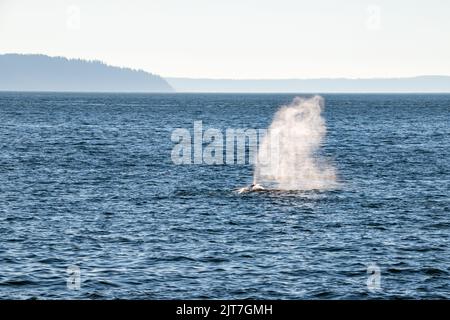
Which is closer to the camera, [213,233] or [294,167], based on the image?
[213,233]

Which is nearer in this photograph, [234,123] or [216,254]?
[216,254]

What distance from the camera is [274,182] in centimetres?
6625

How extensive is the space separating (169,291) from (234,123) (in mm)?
152563

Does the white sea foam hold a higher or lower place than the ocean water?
higher

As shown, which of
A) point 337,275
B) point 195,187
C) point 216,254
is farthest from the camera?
point 195,187

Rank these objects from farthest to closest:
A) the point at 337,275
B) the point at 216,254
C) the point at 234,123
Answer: the point at 234,123 < the point at 216,254 < the point at 337,275

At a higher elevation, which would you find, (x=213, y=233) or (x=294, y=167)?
(x=294, y=167)

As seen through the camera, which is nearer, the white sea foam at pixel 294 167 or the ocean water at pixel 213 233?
the ocean water at pixel 213 233

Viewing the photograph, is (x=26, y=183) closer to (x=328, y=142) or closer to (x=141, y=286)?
(x=141, y=286)

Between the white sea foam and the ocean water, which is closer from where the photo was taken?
the ocean water

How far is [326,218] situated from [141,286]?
2030cm

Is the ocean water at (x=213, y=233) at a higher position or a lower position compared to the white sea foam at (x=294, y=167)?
lower
